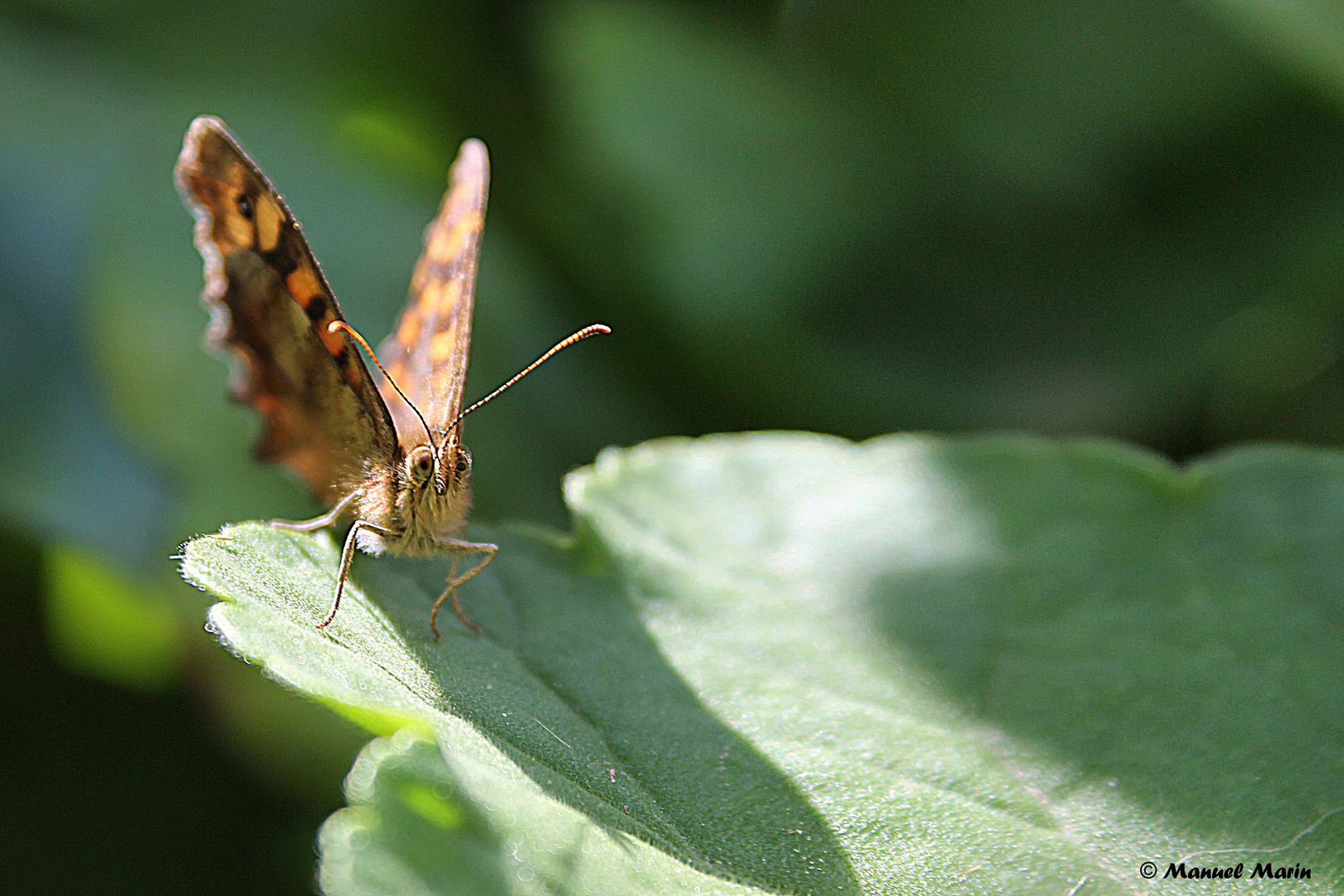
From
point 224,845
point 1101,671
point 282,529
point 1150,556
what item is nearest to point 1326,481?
point 1150,556

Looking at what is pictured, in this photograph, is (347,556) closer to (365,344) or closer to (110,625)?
(365,344)

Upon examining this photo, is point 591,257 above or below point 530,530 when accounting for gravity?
above

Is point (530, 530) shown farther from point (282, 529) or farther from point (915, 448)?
point (915, 448)

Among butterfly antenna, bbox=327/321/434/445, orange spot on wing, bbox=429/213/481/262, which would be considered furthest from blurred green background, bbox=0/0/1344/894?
butterfly antenna, bbox=327/321/434/445

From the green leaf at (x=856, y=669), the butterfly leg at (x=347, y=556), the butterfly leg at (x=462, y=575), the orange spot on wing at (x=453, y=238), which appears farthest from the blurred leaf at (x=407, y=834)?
the orange spot on wing at (x=453, y=238)

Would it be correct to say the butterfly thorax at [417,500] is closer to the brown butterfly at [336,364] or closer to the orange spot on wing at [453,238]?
the brown butterfly at [336,364]
